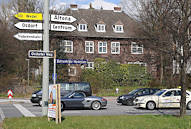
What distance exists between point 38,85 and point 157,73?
68.8 feet

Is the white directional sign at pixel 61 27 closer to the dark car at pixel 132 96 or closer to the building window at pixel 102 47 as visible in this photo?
the dark car at pixel 132 96

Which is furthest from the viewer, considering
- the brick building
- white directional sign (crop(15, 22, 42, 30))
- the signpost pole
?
the brick building

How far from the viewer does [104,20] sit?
53750mm

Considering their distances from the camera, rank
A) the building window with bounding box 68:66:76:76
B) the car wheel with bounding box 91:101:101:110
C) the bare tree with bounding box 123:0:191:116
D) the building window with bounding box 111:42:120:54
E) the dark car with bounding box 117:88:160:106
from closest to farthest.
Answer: the bare tree with bounding box 123:0:191:116
the car wheel with bounding box 91:101:101:110
the dark car with bounding box 117:88:160:106
the building window with bounding box 68:66:76:76
the building window with bounding box 111:42:120:54

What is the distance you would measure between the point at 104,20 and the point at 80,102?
33.8 metres

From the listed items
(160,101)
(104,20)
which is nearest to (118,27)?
(104,20)

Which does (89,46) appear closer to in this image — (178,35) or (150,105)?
(150,105)

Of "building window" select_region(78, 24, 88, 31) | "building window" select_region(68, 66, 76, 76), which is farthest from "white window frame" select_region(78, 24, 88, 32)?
"building window" select_region(68, 66, 76, 76)

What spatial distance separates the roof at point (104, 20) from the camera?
51.2 metres

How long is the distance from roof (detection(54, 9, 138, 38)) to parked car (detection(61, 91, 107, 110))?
2829 centimetres

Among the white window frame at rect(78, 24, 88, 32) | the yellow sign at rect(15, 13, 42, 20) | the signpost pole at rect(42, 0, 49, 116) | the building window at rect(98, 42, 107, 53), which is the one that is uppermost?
the white window frame at rect(78, 24, 88, 32)

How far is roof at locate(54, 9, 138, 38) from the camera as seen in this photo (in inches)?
2018

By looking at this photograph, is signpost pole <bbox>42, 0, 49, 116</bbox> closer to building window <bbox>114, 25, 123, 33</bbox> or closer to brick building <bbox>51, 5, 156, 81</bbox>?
brick building <bbox>51, 5, 156, 81</bbox>

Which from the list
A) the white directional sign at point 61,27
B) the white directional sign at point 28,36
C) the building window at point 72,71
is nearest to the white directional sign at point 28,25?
the white directional sign at point 28,36
